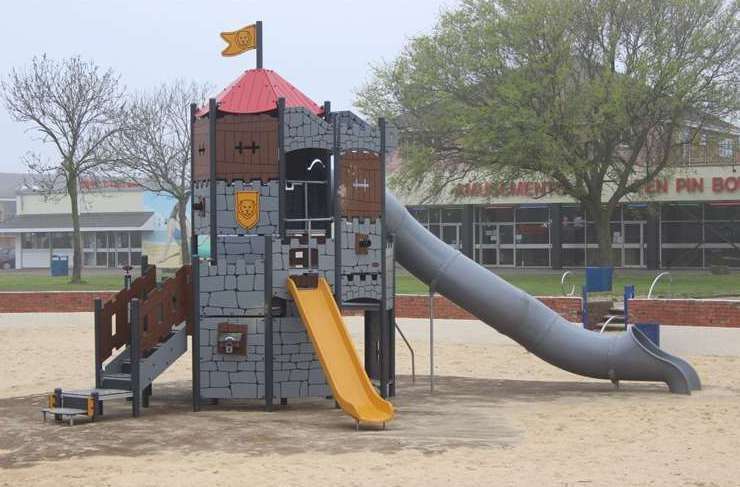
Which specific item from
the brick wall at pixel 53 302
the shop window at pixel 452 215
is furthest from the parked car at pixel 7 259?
the brick wall at pixel 53 302

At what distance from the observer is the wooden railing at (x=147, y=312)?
14.1 m

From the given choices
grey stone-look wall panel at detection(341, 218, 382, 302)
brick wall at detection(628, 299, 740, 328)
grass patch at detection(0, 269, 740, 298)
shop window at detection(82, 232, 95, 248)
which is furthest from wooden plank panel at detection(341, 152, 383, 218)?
shop window at detection(82, 232, 95, 248)

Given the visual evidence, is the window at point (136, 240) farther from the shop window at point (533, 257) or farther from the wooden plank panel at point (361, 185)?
the wooden plank panel at point (361, 185)

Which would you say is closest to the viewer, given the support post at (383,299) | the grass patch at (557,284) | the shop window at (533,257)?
the support post at (383,299)

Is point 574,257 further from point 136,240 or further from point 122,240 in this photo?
point 122,240

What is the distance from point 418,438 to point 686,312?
512 inches

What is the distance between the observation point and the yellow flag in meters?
15.4

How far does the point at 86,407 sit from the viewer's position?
13.3 metres

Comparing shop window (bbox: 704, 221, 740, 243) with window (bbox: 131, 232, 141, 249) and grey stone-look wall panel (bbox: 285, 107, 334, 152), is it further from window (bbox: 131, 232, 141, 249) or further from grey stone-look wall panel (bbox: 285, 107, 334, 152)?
grey stone-look wall panel (bbox: 285, 107, 334, 152)

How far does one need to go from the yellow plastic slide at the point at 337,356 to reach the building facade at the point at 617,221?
25.4m

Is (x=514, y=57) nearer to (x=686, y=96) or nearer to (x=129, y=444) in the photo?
(x=686, y=96)

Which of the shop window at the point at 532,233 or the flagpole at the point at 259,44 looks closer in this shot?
the flagpole at the point at 259,44

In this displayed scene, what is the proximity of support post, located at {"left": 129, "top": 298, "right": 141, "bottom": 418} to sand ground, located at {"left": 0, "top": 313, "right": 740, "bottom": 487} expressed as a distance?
207 millimetres

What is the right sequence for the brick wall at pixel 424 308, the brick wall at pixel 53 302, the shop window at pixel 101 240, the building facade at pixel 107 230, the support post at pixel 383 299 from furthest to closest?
1. the shop window at pixel 101 240
2. the building facade at pixel 107 230
3. the brick wall at pixel 53 302
4. the brick wall at pixel 424 308
5. the support post at pixel 383 299
